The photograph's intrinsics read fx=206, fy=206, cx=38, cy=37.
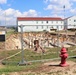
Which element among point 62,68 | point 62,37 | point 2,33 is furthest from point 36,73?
point 62,37

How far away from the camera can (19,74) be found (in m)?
8.09

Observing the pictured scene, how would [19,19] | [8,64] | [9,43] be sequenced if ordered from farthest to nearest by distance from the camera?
[19,19] → [9,43] → [8,64]

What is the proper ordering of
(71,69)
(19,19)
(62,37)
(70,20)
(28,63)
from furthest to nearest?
(70,20) < (19,19) < (62,37) < (28,63) < (71,69)

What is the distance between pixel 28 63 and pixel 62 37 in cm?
3121

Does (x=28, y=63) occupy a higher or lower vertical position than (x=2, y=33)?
lower

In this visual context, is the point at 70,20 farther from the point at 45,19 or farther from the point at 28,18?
the point at 28,18

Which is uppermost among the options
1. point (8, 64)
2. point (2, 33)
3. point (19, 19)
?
point (19, 19)

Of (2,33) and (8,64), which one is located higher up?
(2,33)

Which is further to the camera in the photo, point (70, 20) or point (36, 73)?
point (70, 20)

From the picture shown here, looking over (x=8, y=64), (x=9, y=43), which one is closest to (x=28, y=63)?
(x=8, y=64)

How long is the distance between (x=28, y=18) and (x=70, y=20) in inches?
770

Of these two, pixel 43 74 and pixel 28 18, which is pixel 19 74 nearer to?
pixel 43 74

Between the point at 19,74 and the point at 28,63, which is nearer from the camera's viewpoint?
the point at 19,74

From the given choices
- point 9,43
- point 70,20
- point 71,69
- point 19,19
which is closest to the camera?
point 71,69
